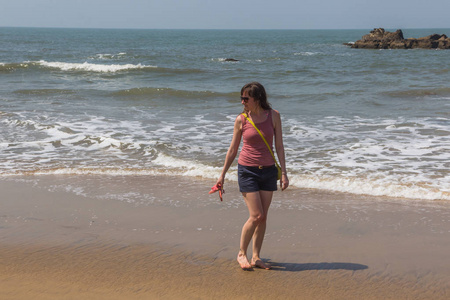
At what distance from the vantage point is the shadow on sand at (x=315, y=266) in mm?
4441

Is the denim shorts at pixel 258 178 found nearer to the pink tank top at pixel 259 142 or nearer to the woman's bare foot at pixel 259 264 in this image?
the pink tank top at pixel 259 142

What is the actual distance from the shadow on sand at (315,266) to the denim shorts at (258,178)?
710 mm

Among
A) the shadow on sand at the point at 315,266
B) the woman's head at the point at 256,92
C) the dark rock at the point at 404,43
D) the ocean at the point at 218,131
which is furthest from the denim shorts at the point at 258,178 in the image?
the dark rock at the point at 404,43

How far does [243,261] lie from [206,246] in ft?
2.05

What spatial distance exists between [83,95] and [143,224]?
14.4 metres

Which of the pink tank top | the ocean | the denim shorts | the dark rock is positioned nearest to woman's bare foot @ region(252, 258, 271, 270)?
the denim shorts

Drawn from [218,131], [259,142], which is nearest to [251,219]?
[259,142]

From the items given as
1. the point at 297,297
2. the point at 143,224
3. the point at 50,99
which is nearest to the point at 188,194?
the point at 143,224

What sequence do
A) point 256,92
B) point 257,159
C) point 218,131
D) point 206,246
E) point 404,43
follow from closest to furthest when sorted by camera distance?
point 256,92, point 257,159, point 206,246, point 218,131, point 404,43

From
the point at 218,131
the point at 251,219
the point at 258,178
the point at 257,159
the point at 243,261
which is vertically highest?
the point at 257,159

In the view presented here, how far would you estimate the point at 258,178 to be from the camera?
4.31m

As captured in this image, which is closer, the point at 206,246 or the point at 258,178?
the point at 258,178

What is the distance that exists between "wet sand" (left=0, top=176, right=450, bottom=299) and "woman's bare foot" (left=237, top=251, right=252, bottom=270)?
0.20 ft

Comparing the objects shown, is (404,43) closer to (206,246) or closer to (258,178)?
(206,246)
